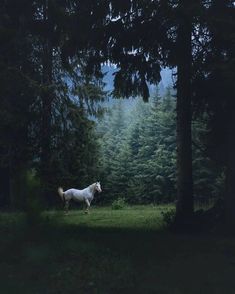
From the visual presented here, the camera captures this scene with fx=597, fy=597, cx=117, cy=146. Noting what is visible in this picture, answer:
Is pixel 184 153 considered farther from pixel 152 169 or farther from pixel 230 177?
pixel 152 169

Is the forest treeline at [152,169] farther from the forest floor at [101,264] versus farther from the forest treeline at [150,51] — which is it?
the forest floor at [101,264]

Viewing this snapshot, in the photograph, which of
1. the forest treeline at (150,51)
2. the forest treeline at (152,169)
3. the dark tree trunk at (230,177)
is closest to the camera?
the forest treeline at (150,51)

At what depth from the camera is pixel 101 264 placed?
9945mm

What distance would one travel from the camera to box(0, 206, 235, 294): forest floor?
29.4 feet

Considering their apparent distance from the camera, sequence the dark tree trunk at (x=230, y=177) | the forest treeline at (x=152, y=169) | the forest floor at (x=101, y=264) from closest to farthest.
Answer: the forest floor at (x=101, y=264) → the dark tree trunk at (x=230, y=177) → the forest treeline at (x=152, y=169)

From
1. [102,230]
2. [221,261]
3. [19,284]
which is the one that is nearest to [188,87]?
[102,230]

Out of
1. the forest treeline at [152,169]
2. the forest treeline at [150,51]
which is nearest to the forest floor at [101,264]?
the forest treeline at [150,51]

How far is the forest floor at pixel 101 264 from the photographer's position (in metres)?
8.97

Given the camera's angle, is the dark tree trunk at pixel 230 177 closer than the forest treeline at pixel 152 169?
Yes

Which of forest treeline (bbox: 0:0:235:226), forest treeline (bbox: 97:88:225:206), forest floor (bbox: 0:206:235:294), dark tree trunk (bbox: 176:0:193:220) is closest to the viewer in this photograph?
forest floor (bbox: 0:206:235:294)

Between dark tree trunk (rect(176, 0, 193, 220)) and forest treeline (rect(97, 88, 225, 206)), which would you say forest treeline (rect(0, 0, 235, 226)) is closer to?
dark tree trunk (rect(176, 0, 193, 220))

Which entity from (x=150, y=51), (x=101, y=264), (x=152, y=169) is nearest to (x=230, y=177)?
(x=150, y=51)

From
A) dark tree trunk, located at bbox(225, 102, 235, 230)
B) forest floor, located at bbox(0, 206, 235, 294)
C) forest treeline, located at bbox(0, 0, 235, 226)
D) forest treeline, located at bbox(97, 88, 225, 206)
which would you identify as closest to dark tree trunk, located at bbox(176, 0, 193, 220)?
forest treeline, located at bbox(0, 0, 235, 226)

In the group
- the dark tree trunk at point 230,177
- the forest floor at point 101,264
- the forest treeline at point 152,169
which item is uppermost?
the forest treeline at point 152,169
